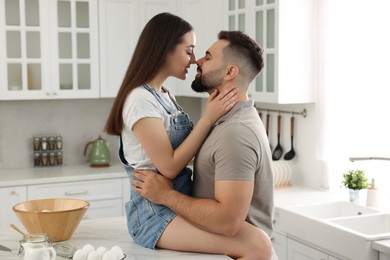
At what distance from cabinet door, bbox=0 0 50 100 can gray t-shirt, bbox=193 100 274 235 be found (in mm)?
2624

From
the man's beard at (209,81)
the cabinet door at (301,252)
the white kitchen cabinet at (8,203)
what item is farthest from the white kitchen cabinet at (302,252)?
the white kitchen cabinet at (8,203)

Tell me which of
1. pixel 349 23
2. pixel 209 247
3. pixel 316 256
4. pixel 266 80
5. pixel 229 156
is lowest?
pixel 316 256

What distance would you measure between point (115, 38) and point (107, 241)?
2.72 meters

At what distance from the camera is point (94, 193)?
462cm

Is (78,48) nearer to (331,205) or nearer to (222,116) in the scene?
(331,205)

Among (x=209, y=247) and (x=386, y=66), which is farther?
(x=386, y=66)

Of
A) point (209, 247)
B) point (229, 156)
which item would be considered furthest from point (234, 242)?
point (229, 156)

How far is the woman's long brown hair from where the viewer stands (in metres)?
2.27

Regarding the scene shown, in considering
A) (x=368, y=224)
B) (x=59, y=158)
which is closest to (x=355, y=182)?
(x=368, y=224)

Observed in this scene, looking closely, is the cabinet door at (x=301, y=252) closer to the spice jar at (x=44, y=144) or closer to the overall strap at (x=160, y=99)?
the overall strap at (x=160, y=99)

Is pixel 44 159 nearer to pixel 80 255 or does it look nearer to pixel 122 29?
pixel 122 29

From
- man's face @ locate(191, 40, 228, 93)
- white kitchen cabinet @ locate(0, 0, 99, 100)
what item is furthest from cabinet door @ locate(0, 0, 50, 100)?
man's face @ locate(191, 40, 228, 93)

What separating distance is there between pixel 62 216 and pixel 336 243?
1.41 meters

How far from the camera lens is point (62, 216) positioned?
233 cm
